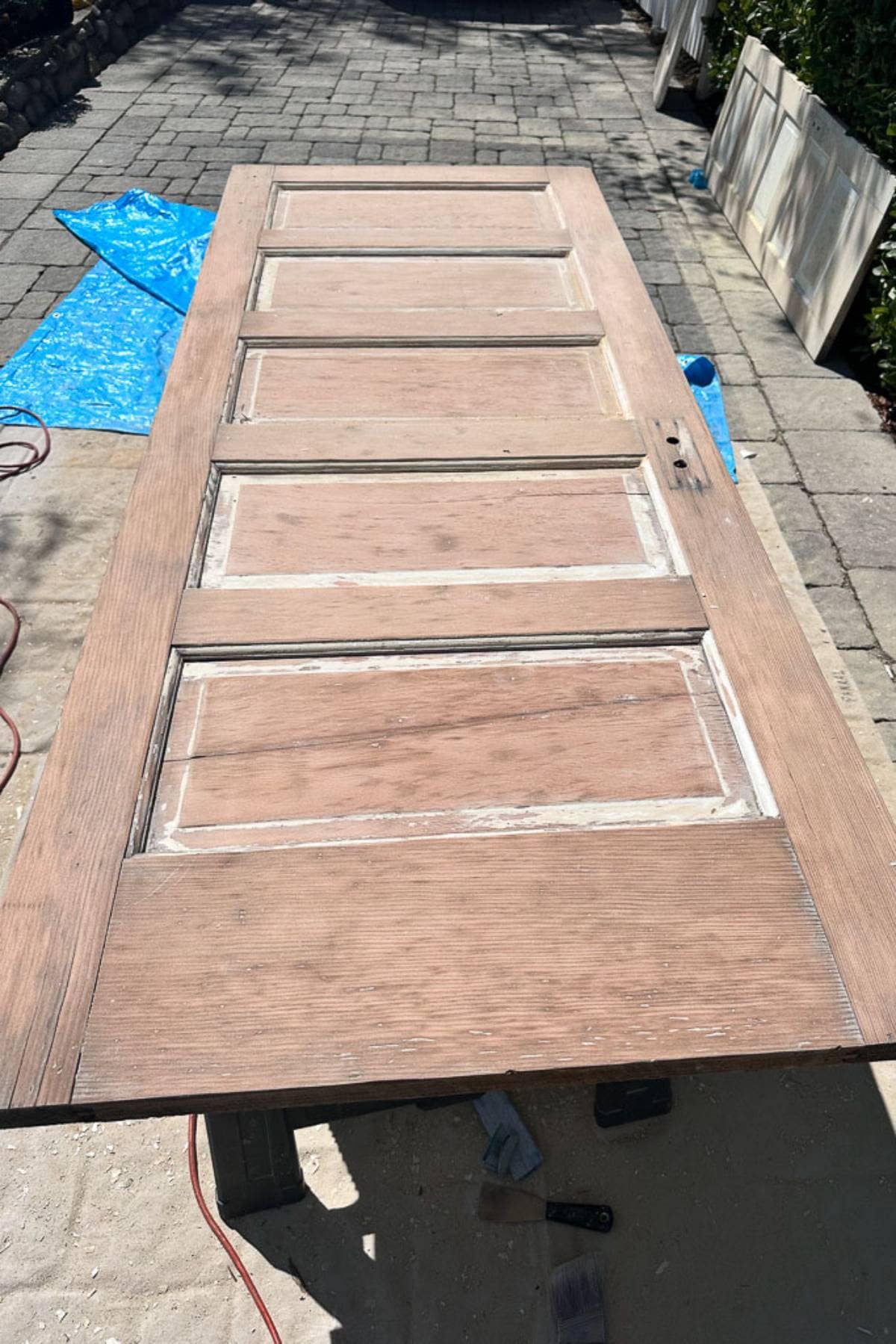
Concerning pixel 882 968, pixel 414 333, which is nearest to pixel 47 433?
pixel 414 333

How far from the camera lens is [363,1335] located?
2133 mm

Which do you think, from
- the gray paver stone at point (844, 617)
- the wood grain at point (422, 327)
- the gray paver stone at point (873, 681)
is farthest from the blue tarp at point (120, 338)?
the wood grain at point (422, 327)

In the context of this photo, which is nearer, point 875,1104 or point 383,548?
point 383,548

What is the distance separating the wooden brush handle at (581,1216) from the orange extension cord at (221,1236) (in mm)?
720

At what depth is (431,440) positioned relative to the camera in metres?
2.28

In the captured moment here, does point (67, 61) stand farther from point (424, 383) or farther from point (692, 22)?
point (424, 383)

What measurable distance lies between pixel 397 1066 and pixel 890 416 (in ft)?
15.9

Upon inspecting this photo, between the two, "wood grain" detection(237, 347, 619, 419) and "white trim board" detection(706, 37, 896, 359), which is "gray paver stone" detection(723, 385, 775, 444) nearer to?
"white trim board" detection(706, 37, 896, 359)

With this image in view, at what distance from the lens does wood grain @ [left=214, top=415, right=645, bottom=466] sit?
2.22 metres

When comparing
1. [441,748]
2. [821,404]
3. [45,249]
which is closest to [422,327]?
[441,748]

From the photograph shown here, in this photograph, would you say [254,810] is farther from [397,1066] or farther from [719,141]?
[719,141]

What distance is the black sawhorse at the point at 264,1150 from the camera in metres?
2.11

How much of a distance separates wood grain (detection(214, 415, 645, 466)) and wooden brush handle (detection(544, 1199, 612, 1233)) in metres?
1.92

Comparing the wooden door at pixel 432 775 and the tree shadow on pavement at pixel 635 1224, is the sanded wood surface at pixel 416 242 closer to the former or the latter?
the wooden door at pixel 432 775
